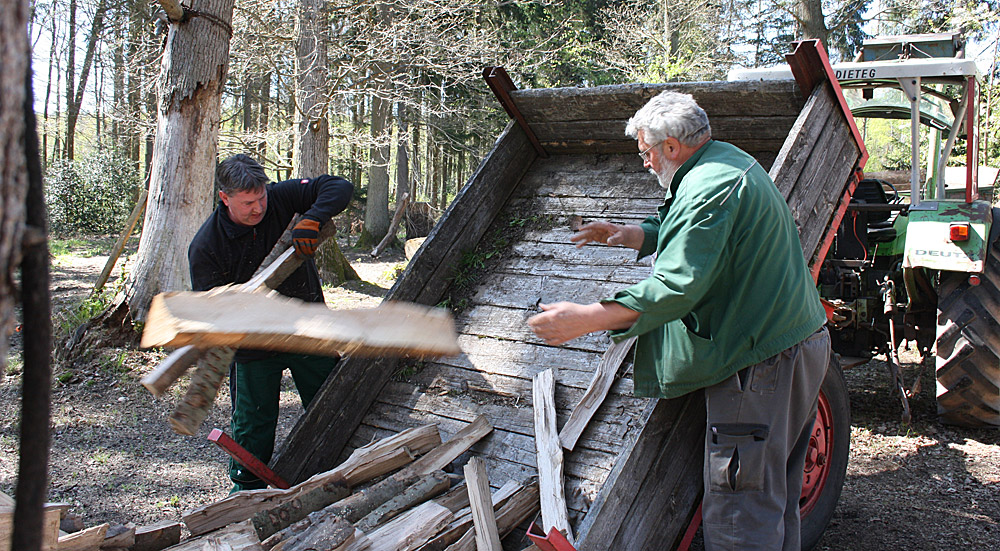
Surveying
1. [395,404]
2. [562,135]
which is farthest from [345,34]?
[395,404]

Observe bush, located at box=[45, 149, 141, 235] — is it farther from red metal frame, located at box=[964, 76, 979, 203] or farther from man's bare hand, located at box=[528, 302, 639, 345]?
red metal frame, located at box=[964, 76, 979, 203]

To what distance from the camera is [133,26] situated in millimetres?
16922

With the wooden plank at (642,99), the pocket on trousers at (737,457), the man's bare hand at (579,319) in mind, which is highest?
the wooden plank at (642,99)

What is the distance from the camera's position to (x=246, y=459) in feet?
10.3

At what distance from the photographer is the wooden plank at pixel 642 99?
3.44 m

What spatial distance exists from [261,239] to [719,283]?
2.40 metres

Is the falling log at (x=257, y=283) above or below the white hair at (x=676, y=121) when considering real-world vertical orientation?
below

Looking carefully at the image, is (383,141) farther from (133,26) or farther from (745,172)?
(745,172)

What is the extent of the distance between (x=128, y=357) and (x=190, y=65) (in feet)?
8.74

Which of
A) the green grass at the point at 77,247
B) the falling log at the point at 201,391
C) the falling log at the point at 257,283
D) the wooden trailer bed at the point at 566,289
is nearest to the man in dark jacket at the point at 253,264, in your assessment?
the falling log at the point at 257,283

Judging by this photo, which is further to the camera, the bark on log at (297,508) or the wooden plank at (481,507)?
the bark on log at (297,508)

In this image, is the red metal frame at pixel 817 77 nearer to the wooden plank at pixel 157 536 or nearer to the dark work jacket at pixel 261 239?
the dark work jacket at pixel 261 239

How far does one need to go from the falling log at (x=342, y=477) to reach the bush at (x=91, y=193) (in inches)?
665

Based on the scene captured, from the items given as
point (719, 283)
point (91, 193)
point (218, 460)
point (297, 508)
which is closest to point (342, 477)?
point (297, 508)
